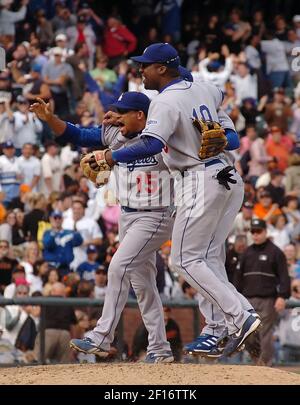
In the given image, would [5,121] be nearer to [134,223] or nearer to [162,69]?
[134,223]

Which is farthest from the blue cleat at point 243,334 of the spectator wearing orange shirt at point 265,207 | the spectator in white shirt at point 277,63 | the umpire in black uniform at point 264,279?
the spectator in white shirt at point 277,63

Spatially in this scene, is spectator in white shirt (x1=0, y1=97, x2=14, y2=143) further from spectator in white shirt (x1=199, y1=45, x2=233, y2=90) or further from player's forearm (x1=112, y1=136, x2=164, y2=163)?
player's forearm (x1=112, y1=136, x2=164, y2=163)

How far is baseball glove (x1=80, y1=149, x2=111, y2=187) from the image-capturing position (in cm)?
825

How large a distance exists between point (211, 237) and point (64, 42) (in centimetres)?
1126

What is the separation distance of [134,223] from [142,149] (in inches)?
36.6

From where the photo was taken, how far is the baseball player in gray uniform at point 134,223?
28.2ft

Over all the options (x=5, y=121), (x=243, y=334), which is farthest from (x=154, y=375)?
(x=5, y=121)

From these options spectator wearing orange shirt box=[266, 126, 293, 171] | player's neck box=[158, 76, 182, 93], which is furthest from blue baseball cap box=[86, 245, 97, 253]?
player's neck box=[158, 76, 182, 93]

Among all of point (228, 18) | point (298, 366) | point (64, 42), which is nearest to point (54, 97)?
point (64, 42)

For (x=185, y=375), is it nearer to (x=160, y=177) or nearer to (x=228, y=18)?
(x=160, y=177)

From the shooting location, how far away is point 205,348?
8375mm

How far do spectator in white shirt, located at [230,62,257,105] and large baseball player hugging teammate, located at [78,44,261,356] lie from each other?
10797 mm

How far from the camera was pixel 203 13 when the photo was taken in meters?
23.4
